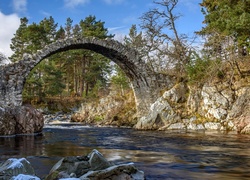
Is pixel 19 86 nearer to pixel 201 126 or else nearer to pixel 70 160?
pixel 201 126

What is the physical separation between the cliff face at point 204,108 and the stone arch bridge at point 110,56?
2.00 meters

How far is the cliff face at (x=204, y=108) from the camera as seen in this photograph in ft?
45.0

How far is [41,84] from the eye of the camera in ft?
103

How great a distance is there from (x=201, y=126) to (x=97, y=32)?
2180cm

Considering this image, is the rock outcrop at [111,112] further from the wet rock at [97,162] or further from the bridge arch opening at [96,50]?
the wet rock at [97,162]

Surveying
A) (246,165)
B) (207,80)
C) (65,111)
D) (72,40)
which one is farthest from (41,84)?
(246,165)

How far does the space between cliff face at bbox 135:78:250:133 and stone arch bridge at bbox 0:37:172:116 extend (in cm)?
200

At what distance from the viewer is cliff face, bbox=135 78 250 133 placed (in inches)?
539

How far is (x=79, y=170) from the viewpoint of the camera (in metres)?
4.80

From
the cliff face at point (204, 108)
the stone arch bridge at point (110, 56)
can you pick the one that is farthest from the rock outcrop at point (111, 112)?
the cliff face at point (204, 108)

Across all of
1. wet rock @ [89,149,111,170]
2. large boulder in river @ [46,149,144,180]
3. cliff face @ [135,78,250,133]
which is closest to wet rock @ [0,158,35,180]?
large boulder in river @ [46,149,144,180]

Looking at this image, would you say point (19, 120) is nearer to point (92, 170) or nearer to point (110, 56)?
point (110, 56)

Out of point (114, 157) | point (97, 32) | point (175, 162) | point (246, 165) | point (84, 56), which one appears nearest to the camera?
point (246, 165)

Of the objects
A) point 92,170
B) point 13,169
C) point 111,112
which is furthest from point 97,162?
point 111,112
